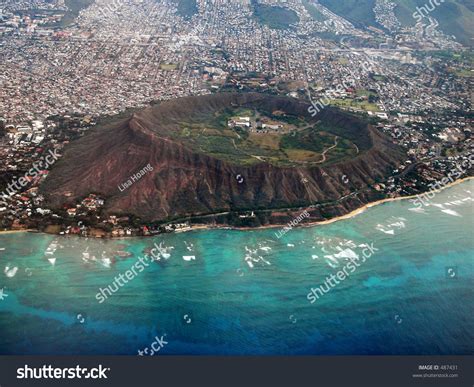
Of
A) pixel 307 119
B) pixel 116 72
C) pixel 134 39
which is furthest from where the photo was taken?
pixel 134 39

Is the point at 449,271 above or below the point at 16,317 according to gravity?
above

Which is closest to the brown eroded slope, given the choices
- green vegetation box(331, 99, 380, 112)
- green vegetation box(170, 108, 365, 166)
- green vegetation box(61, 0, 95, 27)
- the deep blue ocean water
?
green vegetation box(170, 108, 365, 166)

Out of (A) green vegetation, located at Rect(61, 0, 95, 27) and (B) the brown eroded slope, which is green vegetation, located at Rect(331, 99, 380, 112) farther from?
(A) green vegetation, located at Rect(61, 0, 95, 27)

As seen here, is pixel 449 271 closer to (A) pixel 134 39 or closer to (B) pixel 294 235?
(B) pixel 294 235

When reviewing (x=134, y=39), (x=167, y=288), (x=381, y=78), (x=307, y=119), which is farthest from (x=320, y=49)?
(x=167, y=288)

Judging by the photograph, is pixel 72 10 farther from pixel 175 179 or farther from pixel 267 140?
pixel 175 179

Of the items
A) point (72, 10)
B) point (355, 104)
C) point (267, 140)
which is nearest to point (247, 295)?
point (267, 140)

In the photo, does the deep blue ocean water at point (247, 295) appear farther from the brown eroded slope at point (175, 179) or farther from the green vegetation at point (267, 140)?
the green vegetation at point (267, 140)
